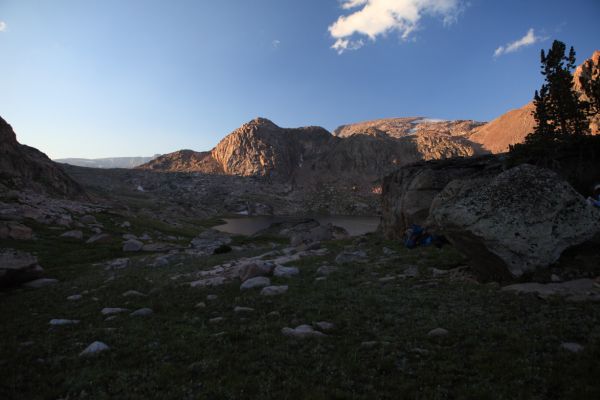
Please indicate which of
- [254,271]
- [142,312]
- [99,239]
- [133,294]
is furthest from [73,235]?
[142,312]

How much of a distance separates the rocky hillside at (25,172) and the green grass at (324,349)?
7841 cm

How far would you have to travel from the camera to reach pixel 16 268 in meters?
21.9

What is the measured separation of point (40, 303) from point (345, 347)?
57.6 ft

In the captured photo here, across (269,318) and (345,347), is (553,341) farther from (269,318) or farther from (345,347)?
(269,318)

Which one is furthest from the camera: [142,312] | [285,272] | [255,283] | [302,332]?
[285,272]

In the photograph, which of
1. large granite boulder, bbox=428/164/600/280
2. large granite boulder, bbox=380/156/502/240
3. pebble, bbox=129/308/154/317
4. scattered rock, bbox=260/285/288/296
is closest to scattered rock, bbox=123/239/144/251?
pebble, bbox=129/308/154/317

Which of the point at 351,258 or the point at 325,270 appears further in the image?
the point at 351,258

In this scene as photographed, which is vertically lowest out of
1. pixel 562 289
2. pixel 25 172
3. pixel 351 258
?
pixel 351 258

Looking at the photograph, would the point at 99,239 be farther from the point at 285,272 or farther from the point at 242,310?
the point at 242,310

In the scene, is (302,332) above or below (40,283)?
above

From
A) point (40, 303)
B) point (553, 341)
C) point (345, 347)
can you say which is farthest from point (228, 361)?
point (40, 303)

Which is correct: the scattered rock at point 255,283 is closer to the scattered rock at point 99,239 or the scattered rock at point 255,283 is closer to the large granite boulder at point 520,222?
the large granite boulder at point 520,222

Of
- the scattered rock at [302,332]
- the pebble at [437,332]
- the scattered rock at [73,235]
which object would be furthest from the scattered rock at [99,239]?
the pebble at [437,332]

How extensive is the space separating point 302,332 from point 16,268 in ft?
74.9
